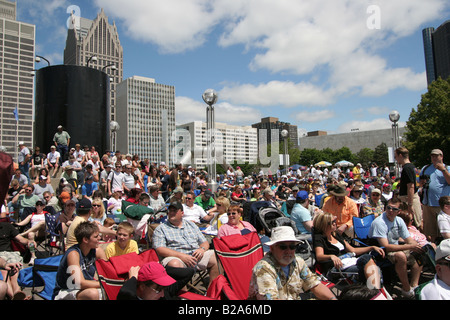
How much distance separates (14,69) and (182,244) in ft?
540

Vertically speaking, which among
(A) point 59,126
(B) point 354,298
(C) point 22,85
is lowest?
(B) point 354,298

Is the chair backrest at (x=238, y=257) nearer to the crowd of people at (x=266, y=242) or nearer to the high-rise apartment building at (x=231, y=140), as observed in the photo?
the crowd of people at (x=266, y=242)

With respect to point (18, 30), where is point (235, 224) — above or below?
below

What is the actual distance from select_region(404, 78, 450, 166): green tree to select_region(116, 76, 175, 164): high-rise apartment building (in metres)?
101

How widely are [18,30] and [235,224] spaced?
533 ft

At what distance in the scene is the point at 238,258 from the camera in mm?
3988

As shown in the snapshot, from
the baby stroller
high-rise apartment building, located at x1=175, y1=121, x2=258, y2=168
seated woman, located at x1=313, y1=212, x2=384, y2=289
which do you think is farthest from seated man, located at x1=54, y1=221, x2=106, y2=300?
high-rise apartment building, located at x1=175, y1=121, x2=258, y2=168

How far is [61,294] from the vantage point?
10.8 feet

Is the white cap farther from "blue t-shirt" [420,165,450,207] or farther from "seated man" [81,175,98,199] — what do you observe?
"seated man" [81,175,98,199]

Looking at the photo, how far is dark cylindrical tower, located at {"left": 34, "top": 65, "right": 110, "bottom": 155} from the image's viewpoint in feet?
47.3

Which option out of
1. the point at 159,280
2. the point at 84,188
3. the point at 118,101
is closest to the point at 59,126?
the point at 84,188

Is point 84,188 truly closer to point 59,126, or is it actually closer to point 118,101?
point 59,126

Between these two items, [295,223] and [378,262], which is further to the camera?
[295,223]
